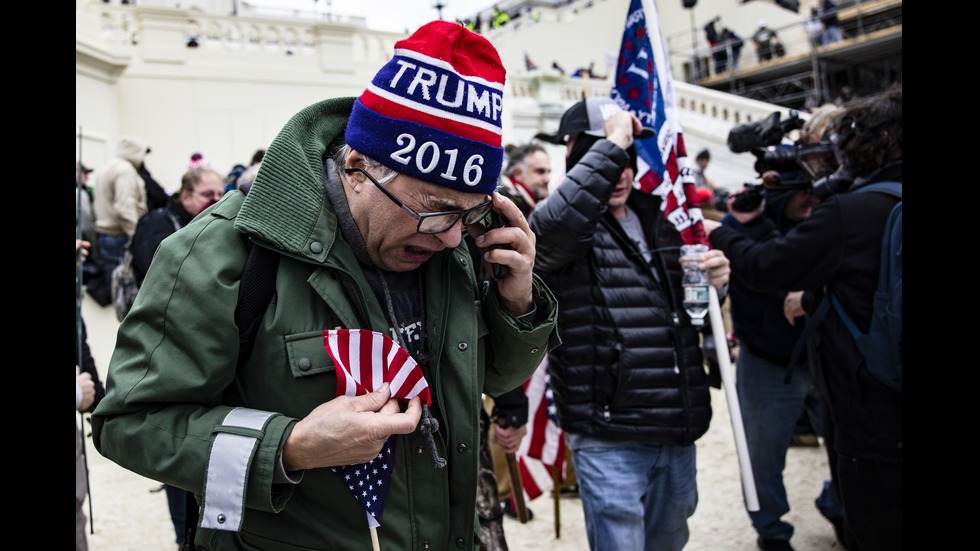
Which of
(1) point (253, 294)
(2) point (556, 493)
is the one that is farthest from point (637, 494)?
(1) point (253, 294)

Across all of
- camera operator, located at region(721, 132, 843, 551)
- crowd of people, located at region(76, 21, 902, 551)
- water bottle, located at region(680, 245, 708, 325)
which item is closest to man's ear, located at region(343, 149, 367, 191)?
crowd of people, located at region(76, 21, 902, 551)

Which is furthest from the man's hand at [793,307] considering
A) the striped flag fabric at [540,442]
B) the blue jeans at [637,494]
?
the striped flag fabric at [540,442]

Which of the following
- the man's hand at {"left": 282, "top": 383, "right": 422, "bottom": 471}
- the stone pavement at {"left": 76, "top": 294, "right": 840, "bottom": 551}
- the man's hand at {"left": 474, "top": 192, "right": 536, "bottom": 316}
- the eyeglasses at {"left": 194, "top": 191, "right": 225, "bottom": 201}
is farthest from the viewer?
the eyeglasses at {"left": 194, "top": 191, "right": 225, "bottom": 201}

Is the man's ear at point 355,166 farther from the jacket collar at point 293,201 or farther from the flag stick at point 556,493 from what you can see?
the flag stick at point 556,493

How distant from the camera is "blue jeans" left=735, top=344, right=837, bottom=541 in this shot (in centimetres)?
383

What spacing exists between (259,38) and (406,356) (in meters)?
13.8

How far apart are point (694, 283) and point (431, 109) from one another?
65.5 inches

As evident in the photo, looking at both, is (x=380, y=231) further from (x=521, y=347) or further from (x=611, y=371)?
(x=611, y=371)

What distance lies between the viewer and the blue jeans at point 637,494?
8.93 ft

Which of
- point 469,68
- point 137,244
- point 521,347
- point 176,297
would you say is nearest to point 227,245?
point 176,297

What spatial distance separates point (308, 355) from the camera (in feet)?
4.84

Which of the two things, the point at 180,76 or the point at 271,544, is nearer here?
the point at 271,544

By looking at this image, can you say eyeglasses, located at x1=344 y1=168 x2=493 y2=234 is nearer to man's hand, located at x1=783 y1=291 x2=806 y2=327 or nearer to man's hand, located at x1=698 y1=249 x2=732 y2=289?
man's hand, located at x1=698 y1=249 x2=732 y2=289

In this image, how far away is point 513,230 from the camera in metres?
1.73
